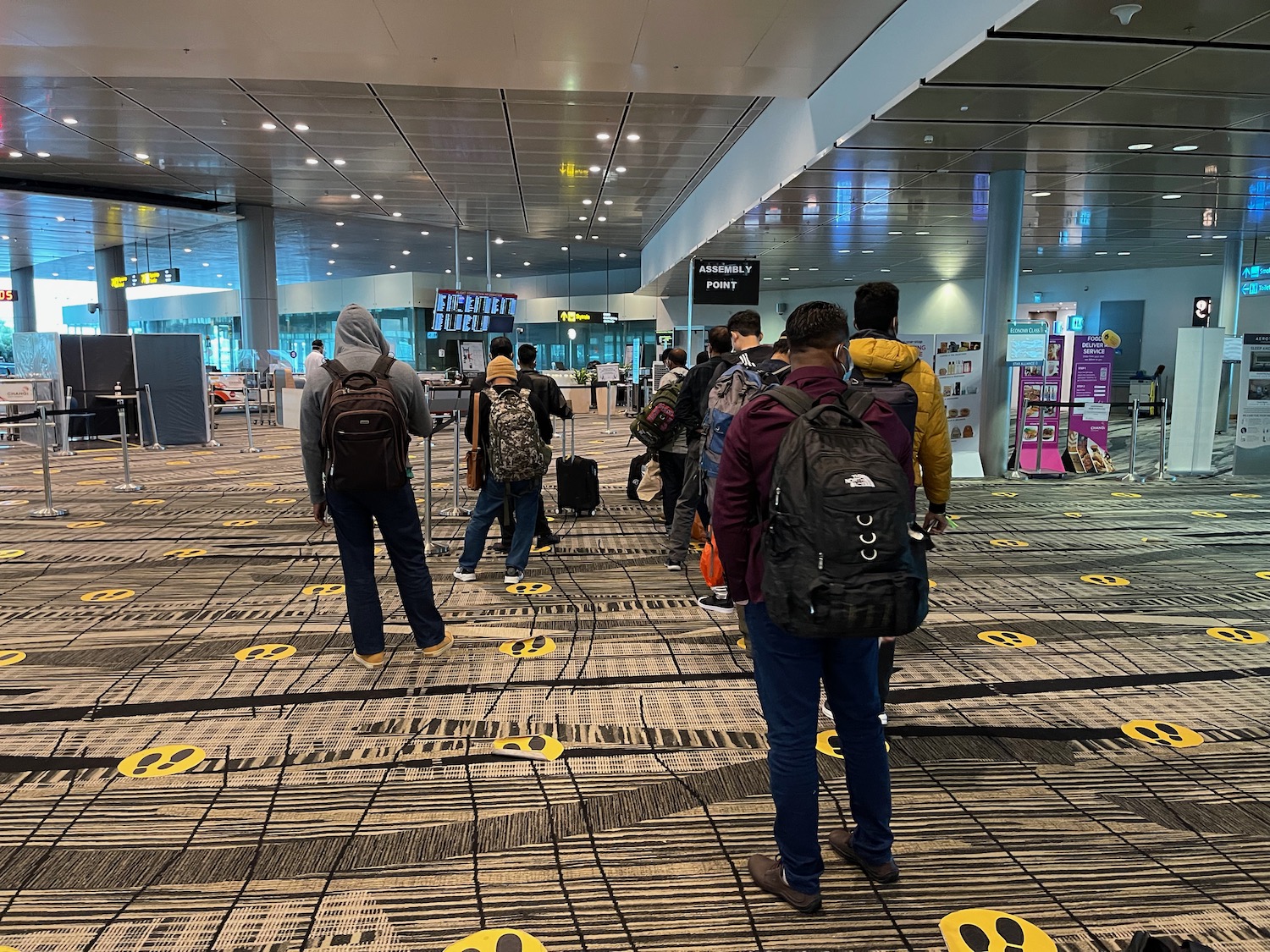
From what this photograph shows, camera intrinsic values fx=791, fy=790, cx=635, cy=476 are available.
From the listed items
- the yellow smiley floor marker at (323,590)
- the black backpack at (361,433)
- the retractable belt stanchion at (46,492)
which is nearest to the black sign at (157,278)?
the retractable belt stanchion at (46,492)

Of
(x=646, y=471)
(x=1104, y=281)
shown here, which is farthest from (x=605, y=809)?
(x=1104, y=281)

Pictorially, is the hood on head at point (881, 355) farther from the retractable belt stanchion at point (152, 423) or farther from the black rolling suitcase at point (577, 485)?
the retractable belt stanchion at point (152, 423)

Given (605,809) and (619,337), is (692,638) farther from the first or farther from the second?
(619,337)

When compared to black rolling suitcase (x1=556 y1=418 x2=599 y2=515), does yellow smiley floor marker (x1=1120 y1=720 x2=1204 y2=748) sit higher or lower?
lower

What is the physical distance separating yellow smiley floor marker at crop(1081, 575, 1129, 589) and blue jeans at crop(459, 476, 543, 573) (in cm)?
367

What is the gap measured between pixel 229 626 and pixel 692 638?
2.49m

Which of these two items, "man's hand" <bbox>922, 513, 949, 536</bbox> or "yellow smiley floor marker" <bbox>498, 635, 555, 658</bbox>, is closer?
"man's hand" <bbox>922, 513, 949, 536</bbox>

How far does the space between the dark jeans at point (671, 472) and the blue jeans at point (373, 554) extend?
2298mm

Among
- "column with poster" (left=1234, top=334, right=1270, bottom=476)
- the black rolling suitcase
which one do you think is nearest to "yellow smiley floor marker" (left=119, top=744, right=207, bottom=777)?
the black rolling suitcase

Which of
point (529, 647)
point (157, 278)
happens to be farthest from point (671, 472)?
point (157, 278)

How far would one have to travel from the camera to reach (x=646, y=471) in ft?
25.2

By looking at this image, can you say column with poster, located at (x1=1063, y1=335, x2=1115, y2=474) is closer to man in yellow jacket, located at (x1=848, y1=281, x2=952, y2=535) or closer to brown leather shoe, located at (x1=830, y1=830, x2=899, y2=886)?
man in yellow jacket, located at (x1=848, y1=281, x2=952, y2=535)

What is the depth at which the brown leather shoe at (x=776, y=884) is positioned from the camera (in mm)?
2025

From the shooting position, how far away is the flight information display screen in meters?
18.7
